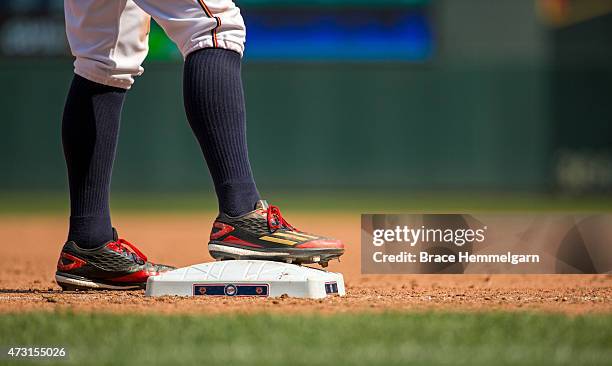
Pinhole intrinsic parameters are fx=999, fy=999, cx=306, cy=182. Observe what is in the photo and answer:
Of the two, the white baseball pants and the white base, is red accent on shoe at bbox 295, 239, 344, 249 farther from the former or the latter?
the white baseball pants

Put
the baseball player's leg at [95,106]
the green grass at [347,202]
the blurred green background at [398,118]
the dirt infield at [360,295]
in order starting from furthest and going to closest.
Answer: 1. the blurred green background at [398,118]
2. the green grass at [347,202]
3. the baseball player's leg at [95,106]
4. the dirt infield at [360,295]

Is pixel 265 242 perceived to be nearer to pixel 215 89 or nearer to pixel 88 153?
pixel 215 89

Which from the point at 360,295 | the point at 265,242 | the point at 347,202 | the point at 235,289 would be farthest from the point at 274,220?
the point at 347,202

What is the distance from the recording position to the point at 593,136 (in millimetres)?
11758

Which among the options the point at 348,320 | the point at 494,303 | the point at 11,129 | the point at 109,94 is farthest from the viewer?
the point at 11,129

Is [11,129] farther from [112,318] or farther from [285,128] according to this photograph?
[112,318]

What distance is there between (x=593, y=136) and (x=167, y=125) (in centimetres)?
497

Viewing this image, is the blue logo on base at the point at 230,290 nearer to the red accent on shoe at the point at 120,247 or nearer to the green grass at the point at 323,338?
the green grass at the point at 323,338

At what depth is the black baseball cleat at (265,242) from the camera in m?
2.15

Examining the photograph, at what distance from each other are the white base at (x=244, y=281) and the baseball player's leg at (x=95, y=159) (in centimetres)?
26

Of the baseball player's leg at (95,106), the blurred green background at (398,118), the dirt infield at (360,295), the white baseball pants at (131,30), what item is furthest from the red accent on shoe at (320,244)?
the blurred green background at (398,118)

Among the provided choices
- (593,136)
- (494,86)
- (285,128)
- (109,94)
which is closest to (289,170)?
(285,128)

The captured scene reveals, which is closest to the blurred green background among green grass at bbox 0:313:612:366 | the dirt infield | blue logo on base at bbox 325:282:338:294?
the dirt infield

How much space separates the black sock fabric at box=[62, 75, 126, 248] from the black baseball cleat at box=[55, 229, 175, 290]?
0.09ft
